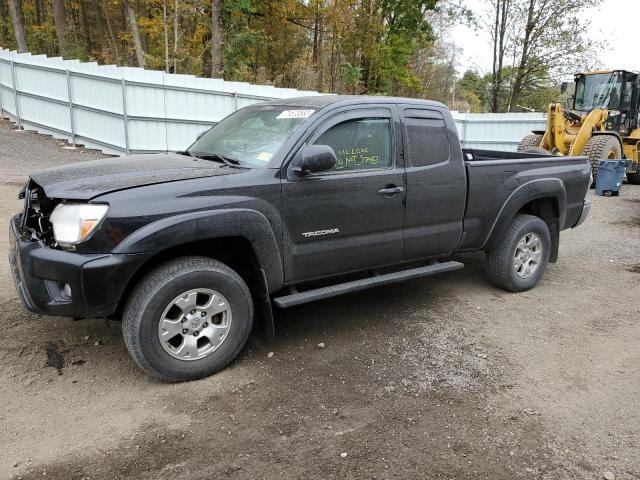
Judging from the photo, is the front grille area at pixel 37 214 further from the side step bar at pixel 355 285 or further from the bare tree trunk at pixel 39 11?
the bare tree trunk at pixel 39 11

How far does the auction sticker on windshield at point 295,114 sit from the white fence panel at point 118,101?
10073mm

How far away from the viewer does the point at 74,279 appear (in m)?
3.12


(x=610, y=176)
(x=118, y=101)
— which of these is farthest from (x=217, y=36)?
(x=610, y=176)

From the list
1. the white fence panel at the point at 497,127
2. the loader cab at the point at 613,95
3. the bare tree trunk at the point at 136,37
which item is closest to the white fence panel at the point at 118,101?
the bare tree trunk at the point at 136,37

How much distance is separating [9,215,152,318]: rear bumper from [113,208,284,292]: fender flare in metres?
0.10

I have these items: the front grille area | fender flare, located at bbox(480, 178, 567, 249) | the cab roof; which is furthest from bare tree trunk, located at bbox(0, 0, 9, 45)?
fender flare, located at bbox(480, 178, 567, 249)

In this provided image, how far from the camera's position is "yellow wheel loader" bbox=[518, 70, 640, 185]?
13.2m

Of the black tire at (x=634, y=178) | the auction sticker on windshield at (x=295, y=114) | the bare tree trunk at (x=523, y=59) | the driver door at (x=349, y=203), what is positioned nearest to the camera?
the driver door at (x=349, y=203)

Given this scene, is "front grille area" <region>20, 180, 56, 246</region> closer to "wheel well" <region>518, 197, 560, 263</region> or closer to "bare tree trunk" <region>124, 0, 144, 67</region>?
"wheel well" <region>518, 197, 560, 263</region>

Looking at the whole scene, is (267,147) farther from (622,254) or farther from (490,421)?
(622,254)

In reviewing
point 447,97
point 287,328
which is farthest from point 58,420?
point 447,97

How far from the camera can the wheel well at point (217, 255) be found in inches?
135

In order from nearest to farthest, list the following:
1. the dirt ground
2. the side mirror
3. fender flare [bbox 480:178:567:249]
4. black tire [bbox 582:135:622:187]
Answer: the dirt ground, the side mirror, fender flare [bbox 480:178:567:249], black tire [bbox 582:135:622:187]

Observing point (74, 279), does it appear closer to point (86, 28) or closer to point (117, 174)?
point (117, 174)
